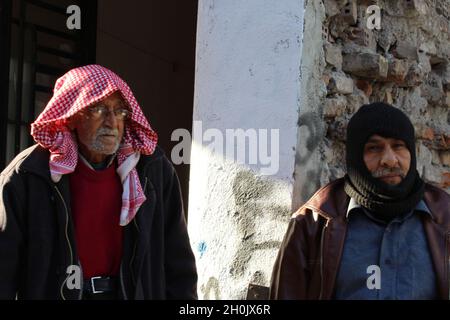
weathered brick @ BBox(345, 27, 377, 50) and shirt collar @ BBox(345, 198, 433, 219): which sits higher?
weathered brick @ BBox(345, 27, 377, 50)

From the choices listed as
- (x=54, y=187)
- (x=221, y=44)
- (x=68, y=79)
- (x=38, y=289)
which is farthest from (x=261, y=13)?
(x=38, y=289)

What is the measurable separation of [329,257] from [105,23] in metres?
3.64

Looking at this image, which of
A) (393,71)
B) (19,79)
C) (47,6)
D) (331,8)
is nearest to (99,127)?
(331,8)

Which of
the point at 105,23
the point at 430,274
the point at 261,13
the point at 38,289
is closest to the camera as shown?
the point at 38,289

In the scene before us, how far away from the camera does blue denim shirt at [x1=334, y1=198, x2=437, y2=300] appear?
8.97 ft

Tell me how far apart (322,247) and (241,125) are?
32.8 inches

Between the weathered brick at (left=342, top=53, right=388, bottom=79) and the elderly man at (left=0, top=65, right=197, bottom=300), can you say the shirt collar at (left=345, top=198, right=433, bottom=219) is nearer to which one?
the elderly man at (left=0, top=65, right=197, bottom=300)

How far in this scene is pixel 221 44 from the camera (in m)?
3.51

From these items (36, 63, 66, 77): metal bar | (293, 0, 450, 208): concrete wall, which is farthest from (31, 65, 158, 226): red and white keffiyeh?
(36, 63, 66, 77): metal bar

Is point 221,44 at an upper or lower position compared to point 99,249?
upper

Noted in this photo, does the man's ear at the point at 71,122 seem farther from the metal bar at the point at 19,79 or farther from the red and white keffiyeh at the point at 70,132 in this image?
the metal bar at the point at 19,79

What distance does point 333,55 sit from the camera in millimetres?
3637

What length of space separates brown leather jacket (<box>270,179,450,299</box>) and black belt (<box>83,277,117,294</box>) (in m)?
0.58
